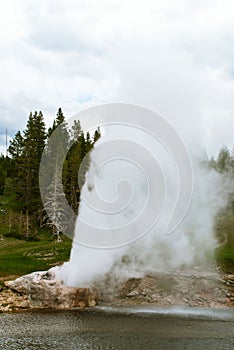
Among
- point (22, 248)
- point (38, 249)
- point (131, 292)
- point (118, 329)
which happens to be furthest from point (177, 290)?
point (22, 248)

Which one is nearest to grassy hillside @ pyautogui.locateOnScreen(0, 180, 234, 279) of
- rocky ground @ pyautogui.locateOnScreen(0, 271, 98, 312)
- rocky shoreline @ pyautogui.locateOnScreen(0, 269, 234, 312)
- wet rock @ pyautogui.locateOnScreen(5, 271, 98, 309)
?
rocky shoreline @ pyautogui.locateOnScreen(0, 269, 234, 312)

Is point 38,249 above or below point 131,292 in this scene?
above

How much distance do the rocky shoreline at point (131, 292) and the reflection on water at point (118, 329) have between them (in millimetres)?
2338

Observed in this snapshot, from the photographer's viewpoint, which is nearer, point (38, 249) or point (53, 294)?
point (53, 294)

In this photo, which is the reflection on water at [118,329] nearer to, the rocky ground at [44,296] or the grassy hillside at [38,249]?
the rocky ground at [44,296]

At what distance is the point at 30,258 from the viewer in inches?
2178

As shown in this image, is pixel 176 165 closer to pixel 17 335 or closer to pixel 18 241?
pixel 17 335

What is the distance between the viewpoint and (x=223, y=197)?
57.6 metres

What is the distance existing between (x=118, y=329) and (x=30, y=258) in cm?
2857

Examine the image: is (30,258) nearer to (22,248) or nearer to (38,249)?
(38,249)

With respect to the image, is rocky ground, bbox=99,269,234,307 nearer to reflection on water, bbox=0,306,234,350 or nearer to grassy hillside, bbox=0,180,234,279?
reflection on water, bbox=0,306,234,350

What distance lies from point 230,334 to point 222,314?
872 cm

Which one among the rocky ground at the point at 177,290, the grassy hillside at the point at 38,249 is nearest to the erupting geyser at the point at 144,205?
the rocky ground at the point at 177,290

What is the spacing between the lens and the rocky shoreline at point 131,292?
38.2 meters
